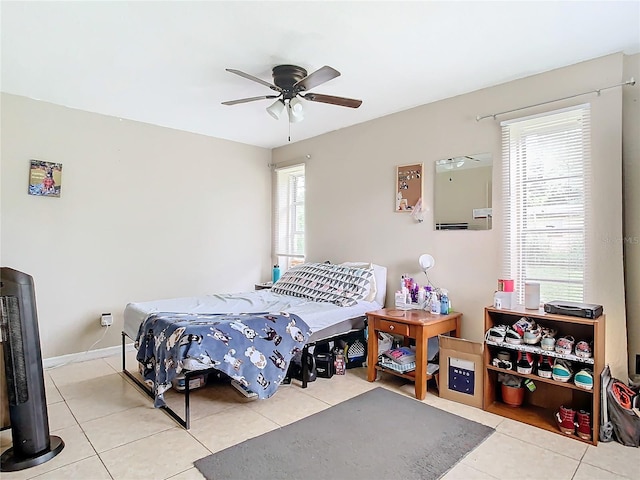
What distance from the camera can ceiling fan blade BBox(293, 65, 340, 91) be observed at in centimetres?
229

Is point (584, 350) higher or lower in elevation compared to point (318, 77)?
lower

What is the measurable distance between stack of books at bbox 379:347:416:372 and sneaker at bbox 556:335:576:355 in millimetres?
1078

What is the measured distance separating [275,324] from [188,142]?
284cm

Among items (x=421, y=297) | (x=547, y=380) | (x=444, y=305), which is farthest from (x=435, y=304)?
(x=547, y=380)

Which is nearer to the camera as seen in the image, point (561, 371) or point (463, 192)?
point (561, 371)

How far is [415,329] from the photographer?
291cm

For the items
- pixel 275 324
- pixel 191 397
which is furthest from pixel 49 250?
pixel 275 324

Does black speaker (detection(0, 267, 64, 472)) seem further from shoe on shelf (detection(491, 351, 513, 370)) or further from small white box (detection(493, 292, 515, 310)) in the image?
small white box (detection(493, 292, 515, 310))

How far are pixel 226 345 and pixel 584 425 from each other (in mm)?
2328

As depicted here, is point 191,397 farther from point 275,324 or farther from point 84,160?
point 84,160

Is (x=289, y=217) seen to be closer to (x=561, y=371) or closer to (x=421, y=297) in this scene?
(x=421, y=297)

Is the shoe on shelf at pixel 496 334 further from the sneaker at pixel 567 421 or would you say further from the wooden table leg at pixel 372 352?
the wooden table leg at pixel 372 352

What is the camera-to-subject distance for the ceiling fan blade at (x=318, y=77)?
2.29m

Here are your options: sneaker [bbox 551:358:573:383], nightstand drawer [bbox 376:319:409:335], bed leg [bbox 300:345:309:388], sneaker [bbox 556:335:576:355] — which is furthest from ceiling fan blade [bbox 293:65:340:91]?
sneaker [bbox 551:358:573:383]
